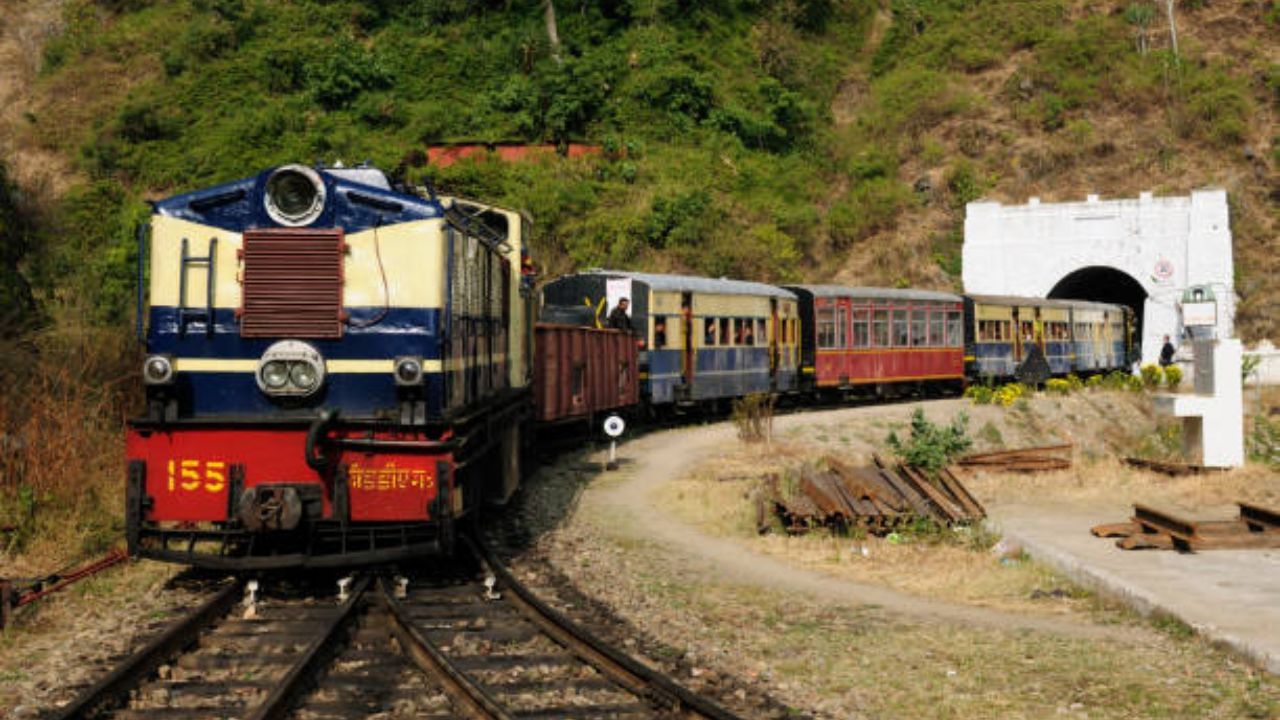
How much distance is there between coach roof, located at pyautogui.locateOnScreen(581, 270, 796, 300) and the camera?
22422mm

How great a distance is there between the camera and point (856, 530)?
12711 mm

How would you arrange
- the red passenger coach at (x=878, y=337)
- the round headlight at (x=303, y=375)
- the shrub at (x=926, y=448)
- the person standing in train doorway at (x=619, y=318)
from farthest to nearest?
the red passenger coach at (x=878, y=337) < the person standing in train doorway at (x=619, y=318) < the shrub at (x=926, y=448) < the round headlight at (x=303, y=375)

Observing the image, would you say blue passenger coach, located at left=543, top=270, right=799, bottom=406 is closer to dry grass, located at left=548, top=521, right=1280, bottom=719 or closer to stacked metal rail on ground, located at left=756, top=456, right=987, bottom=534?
stacked metal rail on ground, located at left=756, top=456, right=987, bottom=534

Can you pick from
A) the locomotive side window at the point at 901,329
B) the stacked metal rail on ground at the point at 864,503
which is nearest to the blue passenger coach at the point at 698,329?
the locomotive side window at the point at 901,329

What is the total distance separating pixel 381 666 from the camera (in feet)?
22.4

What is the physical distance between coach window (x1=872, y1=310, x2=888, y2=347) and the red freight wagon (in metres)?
9.82

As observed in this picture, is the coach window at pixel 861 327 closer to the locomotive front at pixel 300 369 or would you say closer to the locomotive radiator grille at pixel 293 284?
the locomotive front at pixel 300 369

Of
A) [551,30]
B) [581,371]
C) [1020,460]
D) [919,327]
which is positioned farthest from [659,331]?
[551,30]

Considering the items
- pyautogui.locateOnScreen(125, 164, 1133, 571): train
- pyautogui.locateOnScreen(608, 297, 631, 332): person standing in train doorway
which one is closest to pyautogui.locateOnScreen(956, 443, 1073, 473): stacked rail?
pyautogui.locateOnScreen(608, 297, 631, 332): person standing in train doorway

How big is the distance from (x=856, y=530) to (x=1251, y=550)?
4.08 metres

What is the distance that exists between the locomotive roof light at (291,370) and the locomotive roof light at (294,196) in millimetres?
985

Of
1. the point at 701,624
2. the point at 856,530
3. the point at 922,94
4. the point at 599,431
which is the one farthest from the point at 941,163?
the point at 701,624

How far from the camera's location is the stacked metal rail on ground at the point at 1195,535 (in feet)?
36.4

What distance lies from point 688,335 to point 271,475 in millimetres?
16072
